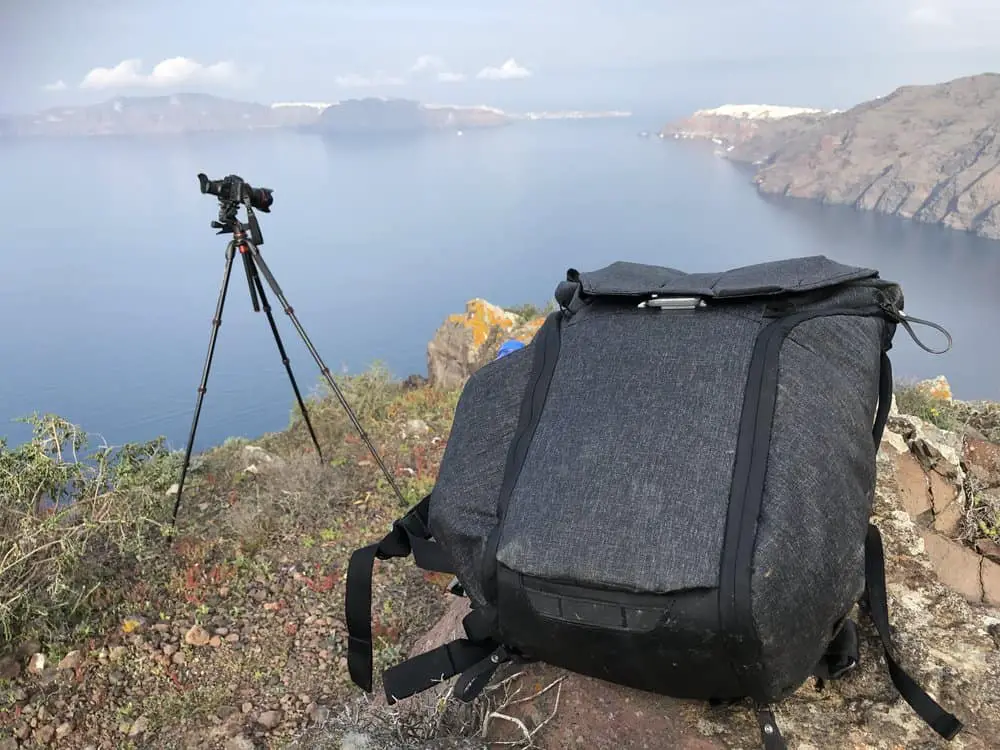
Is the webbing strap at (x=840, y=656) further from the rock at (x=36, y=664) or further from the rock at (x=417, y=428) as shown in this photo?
the rock at (x=417, y=428)

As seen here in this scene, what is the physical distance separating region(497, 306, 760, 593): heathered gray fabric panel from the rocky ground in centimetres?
56

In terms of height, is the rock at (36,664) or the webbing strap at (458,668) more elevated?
the webbing strap at (458,668)

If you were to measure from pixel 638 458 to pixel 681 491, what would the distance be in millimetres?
118

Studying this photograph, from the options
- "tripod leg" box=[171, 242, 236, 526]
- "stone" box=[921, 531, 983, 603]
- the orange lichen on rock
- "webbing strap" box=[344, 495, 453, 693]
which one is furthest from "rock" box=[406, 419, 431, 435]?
"stone" box=[921, 531, 983, 603]

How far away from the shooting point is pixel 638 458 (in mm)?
1435

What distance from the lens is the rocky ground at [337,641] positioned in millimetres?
1633

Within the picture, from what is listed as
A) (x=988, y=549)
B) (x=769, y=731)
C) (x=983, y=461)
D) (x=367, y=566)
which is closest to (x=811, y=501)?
(x=769, y=731)

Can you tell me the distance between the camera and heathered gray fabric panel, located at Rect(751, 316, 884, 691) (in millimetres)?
1302

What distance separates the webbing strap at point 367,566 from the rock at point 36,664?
1.84 metres

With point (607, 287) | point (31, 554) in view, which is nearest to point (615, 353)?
point (607, 287)

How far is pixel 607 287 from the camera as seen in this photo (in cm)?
179

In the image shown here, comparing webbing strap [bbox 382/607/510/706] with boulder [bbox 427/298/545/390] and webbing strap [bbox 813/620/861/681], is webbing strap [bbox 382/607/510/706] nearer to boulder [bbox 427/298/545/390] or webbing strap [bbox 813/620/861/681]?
webbing strap [bbox 813/620/861/681]

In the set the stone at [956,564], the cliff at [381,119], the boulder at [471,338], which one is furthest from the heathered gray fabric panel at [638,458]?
the cliff at [381,119]

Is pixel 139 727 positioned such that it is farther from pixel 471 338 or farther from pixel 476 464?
pixel 471 338
